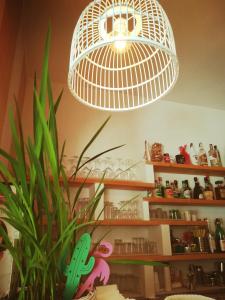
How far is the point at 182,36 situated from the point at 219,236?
5.70ft

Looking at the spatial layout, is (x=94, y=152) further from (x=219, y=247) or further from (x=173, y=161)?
(x=219, y=247)

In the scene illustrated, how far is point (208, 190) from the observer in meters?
2.27

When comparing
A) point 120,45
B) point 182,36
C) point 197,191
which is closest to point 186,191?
point 197,191

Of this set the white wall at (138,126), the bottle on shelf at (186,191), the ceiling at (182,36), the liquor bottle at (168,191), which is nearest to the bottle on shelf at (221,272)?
the bottle on shelf at (186,191)

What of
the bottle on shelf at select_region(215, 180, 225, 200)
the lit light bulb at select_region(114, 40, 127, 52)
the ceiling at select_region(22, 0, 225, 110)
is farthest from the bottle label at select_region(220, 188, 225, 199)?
the lit light bulb at select_region(114, 40, 127, 52)

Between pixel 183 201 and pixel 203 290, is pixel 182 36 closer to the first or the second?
pixel 183 201

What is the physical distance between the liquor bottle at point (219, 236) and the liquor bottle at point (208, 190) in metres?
0.24

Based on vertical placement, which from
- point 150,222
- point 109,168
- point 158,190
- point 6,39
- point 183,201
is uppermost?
point 6,39

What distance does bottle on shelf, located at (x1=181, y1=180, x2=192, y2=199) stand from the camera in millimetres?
2183

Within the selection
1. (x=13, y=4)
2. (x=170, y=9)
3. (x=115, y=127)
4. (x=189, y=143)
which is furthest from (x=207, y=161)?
A: (x=13, y=4)

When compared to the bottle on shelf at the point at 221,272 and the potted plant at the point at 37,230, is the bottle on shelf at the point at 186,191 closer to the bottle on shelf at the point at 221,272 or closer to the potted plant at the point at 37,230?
the bottle on shelf at the point at 221,272

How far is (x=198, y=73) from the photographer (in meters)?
2.26

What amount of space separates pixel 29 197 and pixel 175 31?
175 cm

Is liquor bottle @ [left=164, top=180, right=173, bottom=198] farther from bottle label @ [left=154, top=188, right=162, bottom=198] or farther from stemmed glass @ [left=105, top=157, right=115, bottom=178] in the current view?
stemmed glass @ [left=105, top=157, right=115, bottom=178]
